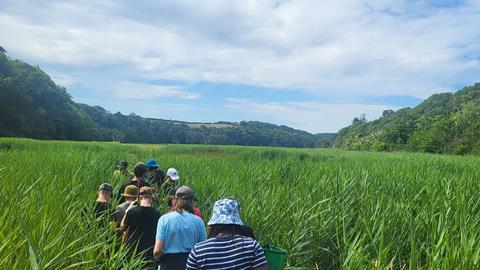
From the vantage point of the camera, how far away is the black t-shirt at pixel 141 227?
4289 millimetres

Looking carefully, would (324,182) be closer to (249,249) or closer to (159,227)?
(159,227)

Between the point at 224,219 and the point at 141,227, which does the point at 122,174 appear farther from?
the point at 224,219

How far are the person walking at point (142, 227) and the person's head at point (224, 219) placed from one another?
5.06 ft

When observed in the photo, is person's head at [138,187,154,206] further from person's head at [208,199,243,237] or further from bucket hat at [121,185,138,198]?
person's head at [208,199,243,237]

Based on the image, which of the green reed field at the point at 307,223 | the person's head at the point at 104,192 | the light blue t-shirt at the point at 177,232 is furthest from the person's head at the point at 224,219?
the person's head at the point at 104,192

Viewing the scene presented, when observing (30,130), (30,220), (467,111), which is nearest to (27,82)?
(30,130)

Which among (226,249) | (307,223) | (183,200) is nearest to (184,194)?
(183,200)

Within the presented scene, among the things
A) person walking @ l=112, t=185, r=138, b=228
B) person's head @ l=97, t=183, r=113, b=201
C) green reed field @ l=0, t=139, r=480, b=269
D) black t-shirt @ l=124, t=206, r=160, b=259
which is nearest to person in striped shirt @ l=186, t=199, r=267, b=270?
green reed field @ l=0, t=139, r=480, b=269

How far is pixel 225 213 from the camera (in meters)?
2.95

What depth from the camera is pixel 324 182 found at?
746 centimetres

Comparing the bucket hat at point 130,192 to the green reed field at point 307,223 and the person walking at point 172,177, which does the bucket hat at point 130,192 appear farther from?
the person walking at point 172,177

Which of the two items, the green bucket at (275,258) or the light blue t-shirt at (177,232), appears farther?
the light blue t-shirt at (177,232)

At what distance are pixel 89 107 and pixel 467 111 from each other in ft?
217

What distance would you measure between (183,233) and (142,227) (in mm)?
668
